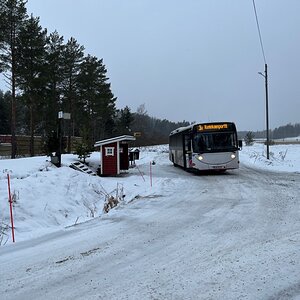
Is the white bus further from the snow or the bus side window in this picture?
the snow

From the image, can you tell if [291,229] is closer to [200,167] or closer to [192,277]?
[192,277]

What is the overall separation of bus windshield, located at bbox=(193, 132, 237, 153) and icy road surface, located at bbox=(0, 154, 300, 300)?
11027mm

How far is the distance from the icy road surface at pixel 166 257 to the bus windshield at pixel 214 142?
11.0 m

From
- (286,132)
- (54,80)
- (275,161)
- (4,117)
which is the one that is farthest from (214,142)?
(286,132)

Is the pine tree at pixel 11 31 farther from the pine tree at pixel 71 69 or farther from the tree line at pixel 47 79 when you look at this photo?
the pine tree at pixel 71 69

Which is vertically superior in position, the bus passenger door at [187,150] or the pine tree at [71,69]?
the pine tree at [71,69]

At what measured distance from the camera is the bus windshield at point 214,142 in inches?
818

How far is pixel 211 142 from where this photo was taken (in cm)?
2081

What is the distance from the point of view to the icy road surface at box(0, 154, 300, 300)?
14.3ft

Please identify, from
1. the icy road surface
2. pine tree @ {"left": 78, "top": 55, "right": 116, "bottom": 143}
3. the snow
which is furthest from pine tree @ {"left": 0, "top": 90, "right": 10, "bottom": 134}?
the icy road surface

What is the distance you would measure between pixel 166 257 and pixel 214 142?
1576 cm

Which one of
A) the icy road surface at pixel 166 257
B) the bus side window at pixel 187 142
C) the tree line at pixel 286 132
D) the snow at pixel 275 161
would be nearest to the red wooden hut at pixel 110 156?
the bus side window at pixel 187 142

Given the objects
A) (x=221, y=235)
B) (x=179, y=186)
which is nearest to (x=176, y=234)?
(x=221, y=235)

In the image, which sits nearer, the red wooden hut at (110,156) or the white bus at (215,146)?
the white bus at (215,146)
